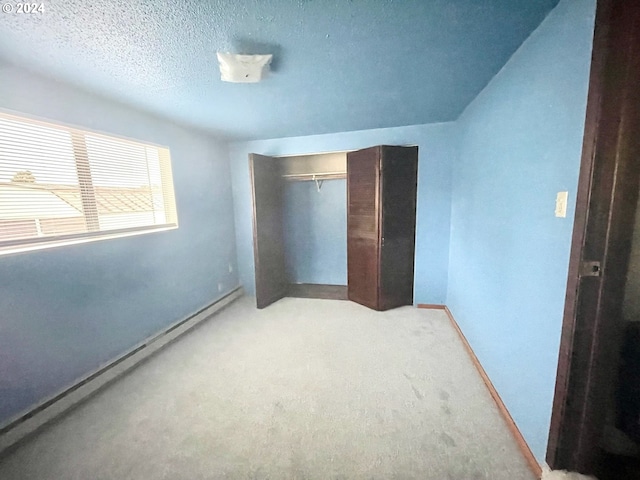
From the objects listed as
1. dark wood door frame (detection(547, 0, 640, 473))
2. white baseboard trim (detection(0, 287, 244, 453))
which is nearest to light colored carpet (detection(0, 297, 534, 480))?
white baseboard trim (detection(0, 287, 244, 453))

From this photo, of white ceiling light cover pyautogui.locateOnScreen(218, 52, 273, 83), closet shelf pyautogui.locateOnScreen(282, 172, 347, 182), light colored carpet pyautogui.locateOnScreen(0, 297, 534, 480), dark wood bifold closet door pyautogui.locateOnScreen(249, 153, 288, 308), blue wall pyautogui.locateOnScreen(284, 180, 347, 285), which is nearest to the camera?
light colored carpet pyautogui.locateOnScreen(0, 297, 534, 480)

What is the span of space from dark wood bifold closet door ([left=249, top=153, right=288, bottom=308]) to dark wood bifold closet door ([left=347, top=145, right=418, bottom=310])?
1.05 metres

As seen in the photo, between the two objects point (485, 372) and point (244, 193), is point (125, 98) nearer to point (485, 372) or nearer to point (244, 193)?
point (244, 193)

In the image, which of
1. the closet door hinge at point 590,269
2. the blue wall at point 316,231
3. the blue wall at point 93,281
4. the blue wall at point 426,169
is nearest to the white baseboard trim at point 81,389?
the blue wall at point 93,281

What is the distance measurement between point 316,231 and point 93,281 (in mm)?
2667

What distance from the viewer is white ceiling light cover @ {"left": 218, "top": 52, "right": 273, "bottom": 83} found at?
1366 mm

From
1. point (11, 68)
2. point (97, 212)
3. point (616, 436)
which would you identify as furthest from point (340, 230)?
point (11, 68)

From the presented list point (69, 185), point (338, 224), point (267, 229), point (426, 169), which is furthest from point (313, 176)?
point (69, 185)

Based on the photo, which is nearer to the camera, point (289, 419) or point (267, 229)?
point (289, 419)

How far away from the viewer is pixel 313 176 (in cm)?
349

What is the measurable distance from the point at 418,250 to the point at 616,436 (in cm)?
210

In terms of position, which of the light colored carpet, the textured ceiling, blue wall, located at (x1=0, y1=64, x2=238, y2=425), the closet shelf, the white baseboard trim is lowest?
the light colored carpet

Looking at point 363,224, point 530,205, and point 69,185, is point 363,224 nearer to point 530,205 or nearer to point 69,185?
point 530,205

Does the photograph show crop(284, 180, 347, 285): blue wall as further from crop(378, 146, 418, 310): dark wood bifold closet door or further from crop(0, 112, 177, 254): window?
crop(0, 112, 177, 254): window
